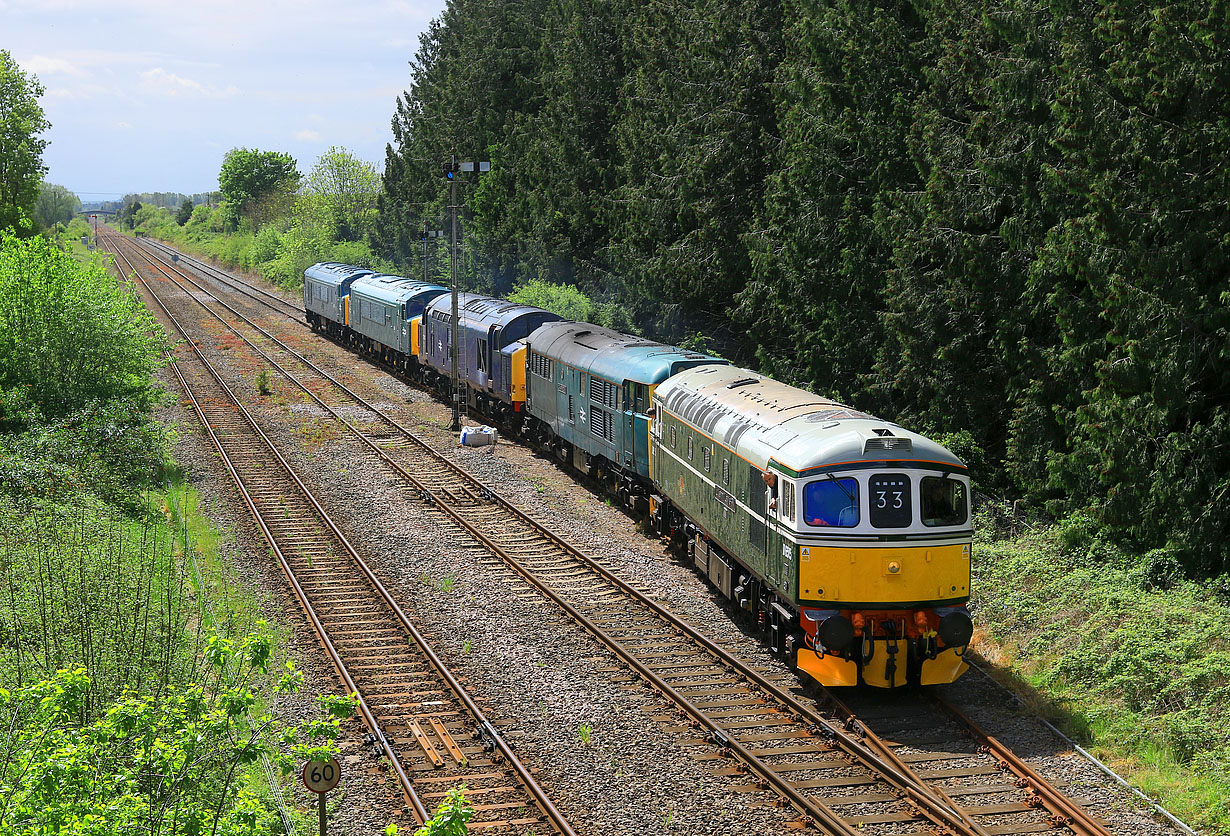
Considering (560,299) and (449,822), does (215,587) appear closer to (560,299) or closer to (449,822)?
(449,822)

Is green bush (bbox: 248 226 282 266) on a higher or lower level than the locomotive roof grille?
higher

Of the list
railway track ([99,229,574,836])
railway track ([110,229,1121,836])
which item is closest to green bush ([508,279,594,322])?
railway track ([99,229,574,836])

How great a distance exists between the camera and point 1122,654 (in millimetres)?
13844

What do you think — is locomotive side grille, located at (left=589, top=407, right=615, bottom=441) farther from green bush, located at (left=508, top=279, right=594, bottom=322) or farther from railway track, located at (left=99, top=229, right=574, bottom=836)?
green bush, located at (left=508, top=279, right=594, bottom=322)

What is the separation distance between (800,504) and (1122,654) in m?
4.48

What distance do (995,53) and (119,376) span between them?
21.1m

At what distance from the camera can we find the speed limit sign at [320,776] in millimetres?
8711

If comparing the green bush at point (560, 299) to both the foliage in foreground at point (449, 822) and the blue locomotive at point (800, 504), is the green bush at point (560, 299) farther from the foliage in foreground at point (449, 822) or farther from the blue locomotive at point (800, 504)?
the foliage in foreground at point (449, 822)

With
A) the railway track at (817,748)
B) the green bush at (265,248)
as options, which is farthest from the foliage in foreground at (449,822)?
the green bush at (265,248)

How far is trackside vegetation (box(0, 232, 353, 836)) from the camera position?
8773 mm

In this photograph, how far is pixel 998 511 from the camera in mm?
20781

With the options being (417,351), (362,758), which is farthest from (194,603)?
(417,351)

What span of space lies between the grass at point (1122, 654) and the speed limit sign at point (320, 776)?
8.05m

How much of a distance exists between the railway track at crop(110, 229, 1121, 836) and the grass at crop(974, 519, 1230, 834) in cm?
131
